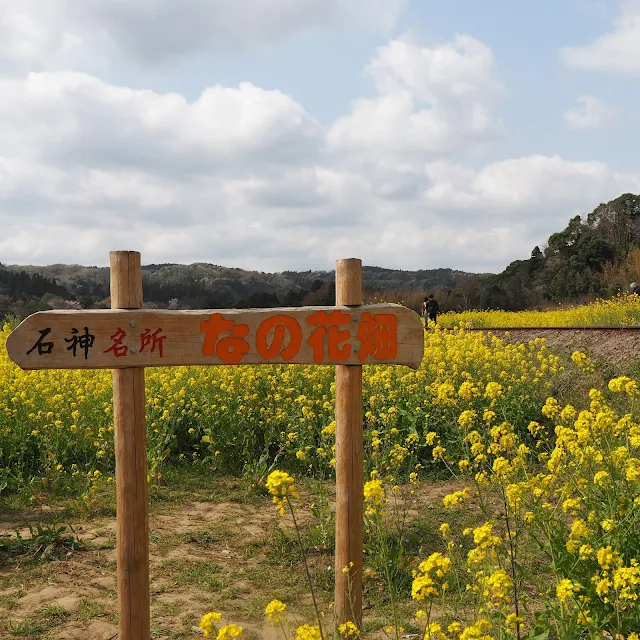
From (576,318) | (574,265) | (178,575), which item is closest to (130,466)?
(178,575)

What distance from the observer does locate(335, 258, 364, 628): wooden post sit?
3436 mm

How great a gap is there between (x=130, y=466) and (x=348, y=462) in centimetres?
107

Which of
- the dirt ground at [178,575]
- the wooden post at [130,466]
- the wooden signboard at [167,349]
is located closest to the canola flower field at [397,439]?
the dirt ground at [178,575]

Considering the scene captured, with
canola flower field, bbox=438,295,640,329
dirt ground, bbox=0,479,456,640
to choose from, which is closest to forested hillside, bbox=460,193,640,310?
canola flower field, bbox=438,295,640,329

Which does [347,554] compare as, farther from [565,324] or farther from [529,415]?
[565,324]

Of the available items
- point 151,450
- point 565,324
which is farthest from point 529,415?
point 565,324

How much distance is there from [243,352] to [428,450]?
3992 mm

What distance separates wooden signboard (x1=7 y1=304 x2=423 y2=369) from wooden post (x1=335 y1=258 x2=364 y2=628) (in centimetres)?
12

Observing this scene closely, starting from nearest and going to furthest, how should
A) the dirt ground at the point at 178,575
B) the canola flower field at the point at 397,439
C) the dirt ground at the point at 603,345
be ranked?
the dirt ground at the point at 178,575 < the canola flower field at the point at 397,439 < the dirt ground at the point at 603,345

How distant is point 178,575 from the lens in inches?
171

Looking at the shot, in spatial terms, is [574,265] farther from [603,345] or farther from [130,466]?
[130,466]

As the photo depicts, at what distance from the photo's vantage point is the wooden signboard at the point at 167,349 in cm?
330

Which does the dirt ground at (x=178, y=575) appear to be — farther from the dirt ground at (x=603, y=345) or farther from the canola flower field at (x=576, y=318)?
the canola flower field at (x=576, y=318)

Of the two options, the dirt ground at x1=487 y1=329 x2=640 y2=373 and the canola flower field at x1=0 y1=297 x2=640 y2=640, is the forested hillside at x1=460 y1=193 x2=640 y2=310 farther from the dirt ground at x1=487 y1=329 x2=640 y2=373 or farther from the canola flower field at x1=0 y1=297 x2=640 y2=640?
the canola flower field at x1=0 y1=297 x2=640 y2=640
